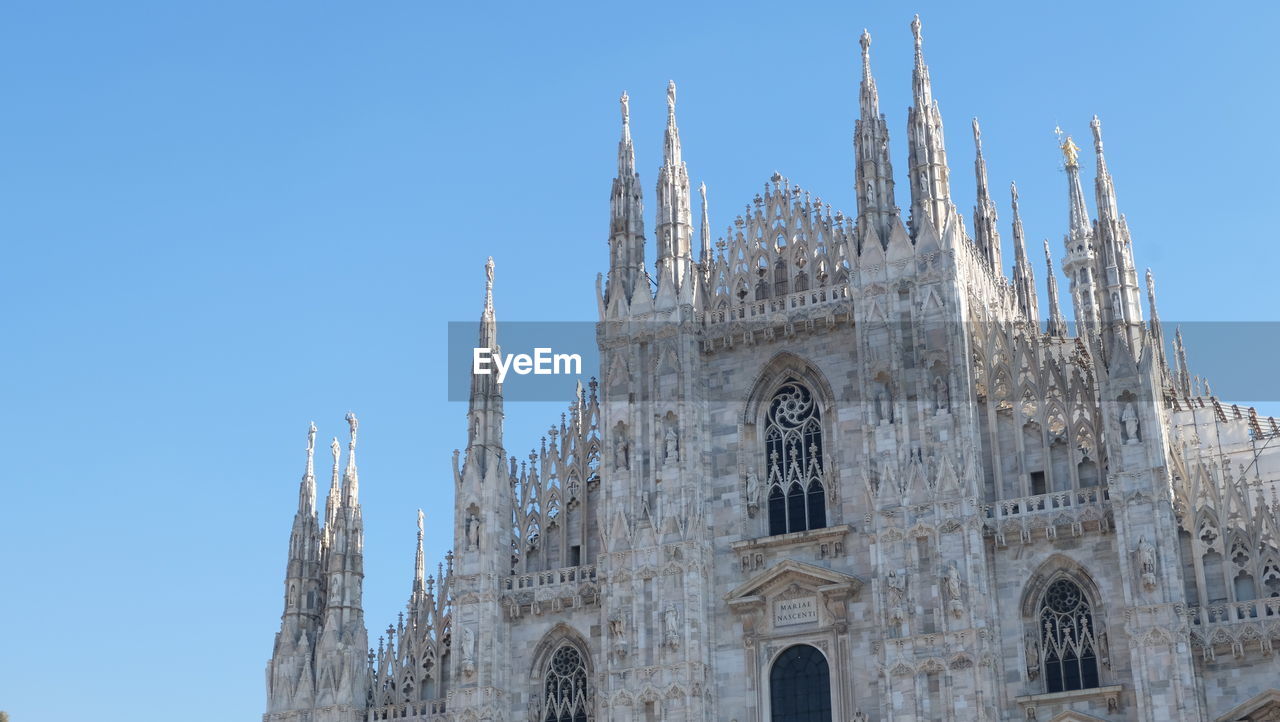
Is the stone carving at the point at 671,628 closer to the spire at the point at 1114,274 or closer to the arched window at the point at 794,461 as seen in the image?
the arched window at the point at 794,461

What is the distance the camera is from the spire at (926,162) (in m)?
38.6

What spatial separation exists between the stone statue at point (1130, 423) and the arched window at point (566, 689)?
13311mm

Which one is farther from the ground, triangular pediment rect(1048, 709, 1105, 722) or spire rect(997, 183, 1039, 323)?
spire rect(997, 183, 1039, 323)

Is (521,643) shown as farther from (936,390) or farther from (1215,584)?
(1215,584)

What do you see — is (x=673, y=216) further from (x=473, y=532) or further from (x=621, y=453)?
(x=473, y=532)

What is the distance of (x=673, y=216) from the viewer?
137 ft

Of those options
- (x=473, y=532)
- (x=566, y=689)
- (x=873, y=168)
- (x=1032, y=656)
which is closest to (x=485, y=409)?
(x=473, y=532)

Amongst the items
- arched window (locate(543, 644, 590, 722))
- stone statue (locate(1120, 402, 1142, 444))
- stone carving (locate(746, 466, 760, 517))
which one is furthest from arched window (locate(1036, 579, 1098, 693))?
arched window (locate(543, 644, 590, 722))

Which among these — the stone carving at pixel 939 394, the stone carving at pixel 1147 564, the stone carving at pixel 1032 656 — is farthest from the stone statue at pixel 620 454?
the stone carving at pixel 1147 564

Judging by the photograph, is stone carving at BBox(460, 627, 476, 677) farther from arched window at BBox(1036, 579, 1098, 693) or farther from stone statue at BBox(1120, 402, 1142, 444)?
stone statue at BBox(1120, 402, 1142, 444)

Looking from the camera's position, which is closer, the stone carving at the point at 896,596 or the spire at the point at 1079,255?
the stone carving at the point at 896,596

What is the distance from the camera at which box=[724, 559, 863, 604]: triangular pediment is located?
36281 millimetres

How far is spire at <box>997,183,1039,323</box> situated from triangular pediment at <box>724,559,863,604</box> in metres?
15.4

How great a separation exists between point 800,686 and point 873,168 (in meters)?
12.2
